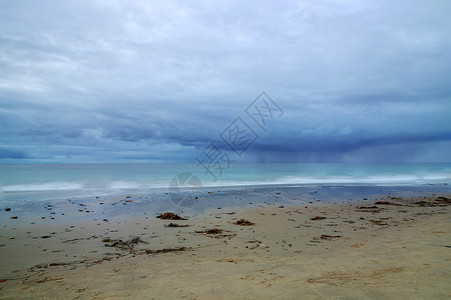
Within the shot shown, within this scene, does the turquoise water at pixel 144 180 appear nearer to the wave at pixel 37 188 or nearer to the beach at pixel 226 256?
the wave at pixel 37 188

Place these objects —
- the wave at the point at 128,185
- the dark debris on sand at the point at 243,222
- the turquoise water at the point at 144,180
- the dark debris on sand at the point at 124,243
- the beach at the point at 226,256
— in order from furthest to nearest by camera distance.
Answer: the wave at the point at 128,185 → the turquoise water at the point at 144,180 → the dark debris on sand at the point at 243,222 → the dark debris on sand at the point at 124,243 → the beach at the point at 226,256

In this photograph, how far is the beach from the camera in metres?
3.70

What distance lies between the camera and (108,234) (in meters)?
7.57

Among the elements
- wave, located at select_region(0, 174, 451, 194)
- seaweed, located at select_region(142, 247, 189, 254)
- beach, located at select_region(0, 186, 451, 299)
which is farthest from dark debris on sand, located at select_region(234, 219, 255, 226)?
wave, located at select_region(0, 174, 451, 194)

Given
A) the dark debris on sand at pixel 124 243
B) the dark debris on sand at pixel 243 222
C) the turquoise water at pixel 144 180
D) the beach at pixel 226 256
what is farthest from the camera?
the turquoise water at pixel 144 180

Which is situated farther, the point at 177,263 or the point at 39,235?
the point at 39,235

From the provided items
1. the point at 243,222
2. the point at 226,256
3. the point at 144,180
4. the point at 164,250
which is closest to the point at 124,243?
the point at 164,250

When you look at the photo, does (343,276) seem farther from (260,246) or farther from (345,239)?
(345,239)

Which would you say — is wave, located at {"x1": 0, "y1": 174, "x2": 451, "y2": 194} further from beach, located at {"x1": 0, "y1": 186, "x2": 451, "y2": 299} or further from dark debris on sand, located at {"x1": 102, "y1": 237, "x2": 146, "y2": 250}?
dark debris on sand, located at {"x1": 102, "y1": 237, "x2": 146, "y2": 250}

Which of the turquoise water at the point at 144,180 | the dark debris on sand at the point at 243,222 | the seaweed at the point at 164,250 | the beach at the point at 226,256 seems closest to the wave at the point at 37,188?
the turquoise water at the point at 144,180

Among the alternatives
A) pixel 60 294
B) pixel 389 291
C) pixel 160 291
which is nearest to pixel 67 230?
pixel 60 294

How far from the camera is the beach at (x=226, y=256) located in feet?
12.1

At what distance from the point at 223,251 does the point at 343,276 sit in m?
2.76

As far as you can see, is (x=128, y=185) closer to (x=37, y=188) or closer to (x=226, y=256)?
(x=37, y=188)
